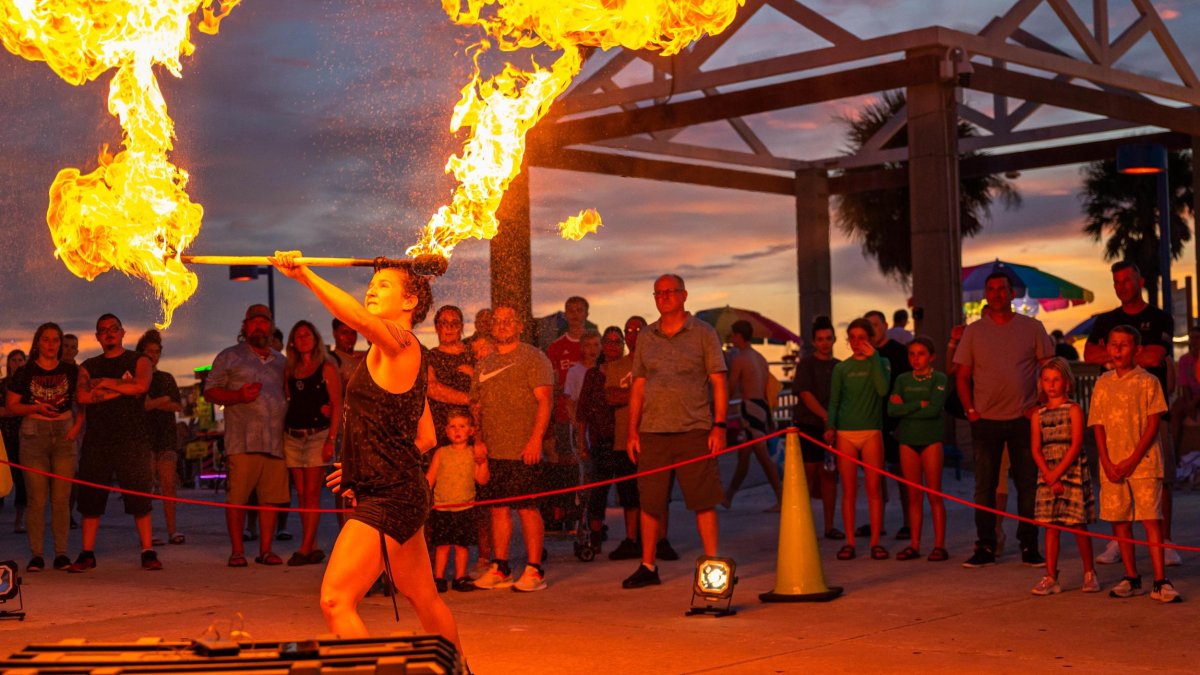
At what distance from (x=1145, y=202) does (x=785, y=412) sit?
25529 mm

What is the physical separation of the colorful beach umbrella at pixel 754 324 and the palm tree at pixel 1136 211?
17257 millimetres

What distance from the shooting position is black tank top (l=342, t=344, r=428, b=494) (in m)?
6.09

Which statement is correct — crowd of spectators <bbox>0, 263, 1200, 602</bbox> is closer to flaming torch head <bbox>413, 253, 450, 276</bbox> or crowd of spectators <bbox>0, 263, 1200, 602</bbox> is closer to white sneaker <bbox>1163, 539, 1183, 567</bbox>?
white sneaker <bbox>1163, 539, 1183, 567</bbox>

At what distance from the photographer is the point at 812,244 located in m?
26.6

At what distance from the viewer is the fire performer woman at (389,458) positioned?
19.5 feet

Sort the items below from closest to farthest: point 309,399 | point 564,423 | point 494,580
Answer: point 494,580 → point 309,399 → point 564,423

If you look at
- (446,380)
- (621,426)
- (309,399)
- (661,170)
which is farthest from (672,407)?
(661,170)

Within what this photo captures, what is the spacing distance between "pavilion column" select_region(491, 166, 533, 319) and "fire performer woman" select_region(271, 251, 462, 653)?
533 inches

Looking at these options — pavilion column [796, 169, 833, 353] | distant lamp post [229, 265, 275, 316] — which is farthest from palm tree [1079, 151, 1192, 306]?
distant lamp post [229, 265, 275, 316]

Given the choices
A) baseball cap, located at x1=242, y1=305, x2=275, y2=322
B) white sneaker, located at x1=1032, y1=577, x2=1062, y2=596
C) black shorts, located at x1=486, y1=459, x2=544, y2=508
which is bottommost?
white sneaker, located at x1=1032, y1=577, x2=1062, y2=596

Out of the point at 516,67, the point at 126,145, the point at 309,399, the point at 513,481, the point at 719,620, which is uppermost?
the point at 516,67

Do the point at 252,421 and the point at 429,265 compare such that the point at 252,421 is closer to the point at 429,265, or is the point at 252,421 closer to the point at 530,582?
the point at 530,582

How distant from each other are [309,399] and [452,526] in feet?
7.05

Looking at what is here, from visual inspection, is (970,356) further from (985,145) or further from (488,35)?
(985,145)
